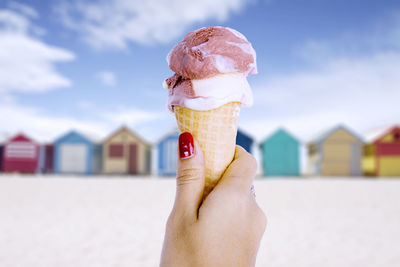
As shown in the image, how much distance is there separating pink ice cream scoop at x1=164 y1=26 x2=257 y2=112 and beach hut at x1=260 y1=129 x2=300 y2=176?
2079cm

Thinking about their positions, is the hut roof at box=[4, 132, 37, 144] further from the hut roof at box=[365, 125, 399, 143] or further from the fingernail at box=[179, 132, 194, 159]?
the fingernail at box=[179, 132, 194, 159]

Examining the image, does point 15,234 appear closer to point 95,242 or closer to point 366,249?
point 95,242

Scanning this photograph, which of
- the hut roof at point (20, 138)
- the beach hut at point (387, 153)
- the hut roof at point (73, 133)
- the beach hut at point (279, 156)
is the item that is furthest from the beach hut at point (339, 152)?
the hut roof at point (20, 138)

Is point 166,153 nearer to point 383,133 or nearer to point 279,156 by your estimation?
point 279,156

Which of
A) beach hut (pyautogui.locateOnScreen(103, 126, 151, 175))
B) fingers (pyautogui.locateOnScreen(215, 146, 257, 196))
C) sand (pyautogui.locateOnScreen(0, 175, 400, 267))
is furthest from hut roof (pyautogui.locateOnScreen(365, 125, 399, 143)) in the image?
fingers (pyautogui.locateOnScreen(215, 146, 257, 196))

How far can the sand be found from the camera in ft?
16.2

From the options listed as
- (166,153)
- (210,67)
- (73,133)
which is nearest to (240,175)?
(210,67)

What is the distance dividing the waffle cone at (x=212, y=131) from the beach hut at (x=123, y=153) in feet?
75.3

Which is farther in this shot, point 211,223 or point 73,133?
point 73,133

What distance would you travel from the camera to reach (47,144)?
25438mm

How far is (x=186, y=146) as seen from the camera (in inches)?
65.6

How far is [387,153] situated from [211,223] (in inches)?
→ 987

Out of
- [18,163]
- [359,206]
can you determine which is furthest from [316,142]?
[18,163]

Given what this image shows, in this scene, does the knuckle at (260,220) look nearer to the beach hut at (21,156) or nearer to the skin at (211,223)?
the skin at (211,223)
